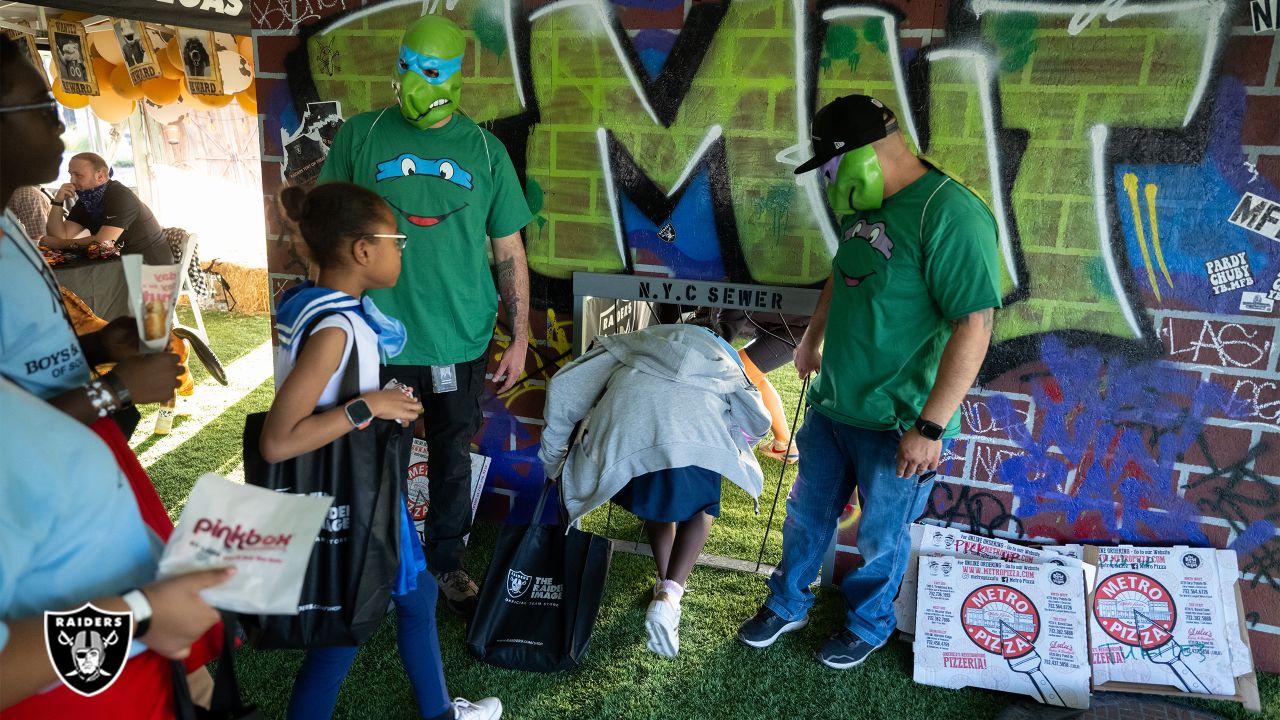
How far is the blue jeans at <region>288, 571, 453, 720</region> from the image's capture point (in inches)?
81.9

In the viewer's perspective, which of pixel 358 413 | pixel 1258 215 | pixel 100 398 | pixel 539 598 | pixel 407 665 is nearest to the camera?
pixel 100 398

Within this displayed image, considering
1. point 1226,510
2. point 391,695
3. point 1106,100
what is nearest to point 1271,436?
point 1226,510

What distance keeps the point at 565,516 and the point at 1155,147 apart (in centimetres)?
246

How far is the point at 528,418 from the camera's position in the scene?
376 cm

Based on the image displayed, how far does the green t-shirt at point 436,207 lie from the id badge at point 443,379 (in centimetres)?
3

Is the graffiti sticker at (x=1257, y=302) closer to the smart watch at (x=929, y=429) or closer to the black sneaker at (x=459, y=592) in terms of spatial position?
the smart watch at (x=929, y=429)

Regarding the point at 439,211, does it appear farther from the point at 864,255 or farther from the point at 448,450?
the point at 864,255

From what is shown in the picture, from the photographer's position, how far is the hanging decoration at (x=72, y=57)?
6.93 metres

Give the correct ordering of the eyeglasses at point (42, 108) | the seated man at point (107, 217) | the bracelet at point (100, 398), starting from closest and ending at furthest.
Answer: the eyeglasses at point (42, 108)
the bracelet at point (100, 398)
the seated man at point (107, 217)

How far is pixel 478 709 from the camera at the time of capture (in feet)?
8.46

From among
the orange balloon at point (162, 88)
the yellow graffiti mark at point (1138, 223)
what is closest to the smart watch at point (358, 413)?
the yellow graffiti mark at point (1138, 223)

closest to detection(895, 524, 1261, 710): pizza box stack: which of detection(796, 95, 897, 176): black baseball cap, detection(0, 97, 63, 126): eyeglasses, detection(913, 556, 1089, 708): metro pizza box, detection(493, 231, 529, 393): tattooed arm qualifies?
detection(913, 556, 1089, 708): metro pizza box

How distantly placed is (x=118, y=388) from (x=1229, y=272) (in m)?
3.21

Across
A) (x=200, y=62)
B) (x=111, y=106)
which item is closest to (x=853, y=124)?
(x=200, y=62)
